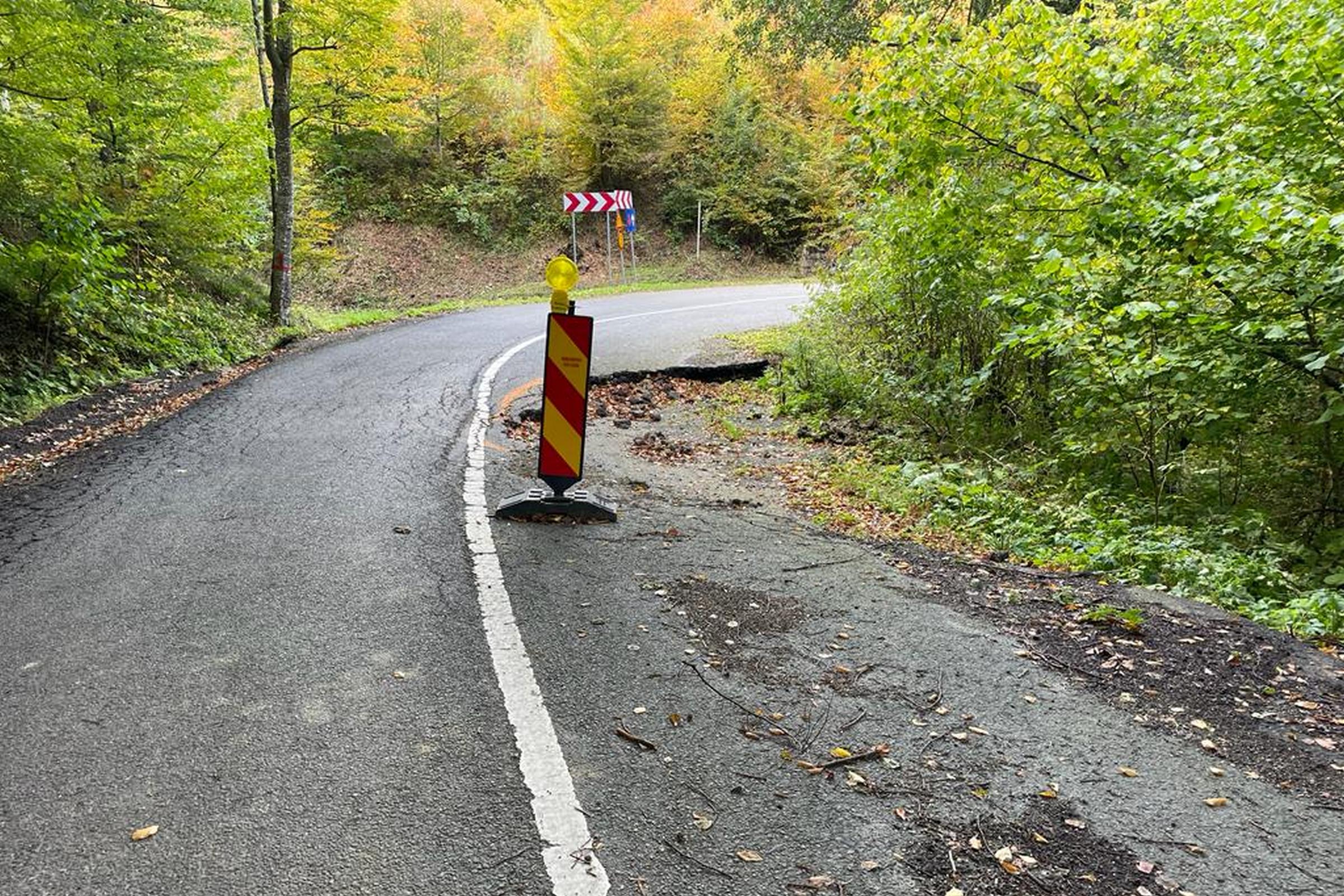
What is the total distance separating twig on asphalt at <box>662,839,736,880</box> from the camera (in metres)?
2.19

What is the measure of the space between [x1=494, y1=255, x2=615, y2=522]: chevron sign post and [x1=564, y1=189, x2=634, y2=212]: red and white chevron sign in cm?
1778

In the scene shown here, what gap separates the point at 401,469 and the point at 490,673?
11.5 ft

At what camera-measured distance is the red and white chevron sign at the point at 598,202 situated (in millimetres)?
22297

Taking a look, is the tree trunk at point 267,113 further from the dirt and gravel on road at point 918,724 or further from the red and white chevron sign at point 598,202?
the dirt and gravel on road at point 918,724

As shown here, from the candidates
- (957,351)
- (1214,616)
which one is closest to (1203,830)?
(1214,616)

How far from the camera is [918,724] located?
9.78 ft

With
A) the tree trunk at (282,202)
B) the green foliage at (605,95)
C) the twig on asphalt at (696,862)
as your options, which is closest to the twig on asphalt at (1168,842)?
the twig on asphalt at (696,862)

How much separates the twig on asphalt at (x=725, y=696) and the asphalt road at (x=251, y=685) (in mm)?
562

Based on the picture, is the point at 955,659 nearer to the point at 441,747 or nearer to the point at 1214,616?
the point at 1214,616

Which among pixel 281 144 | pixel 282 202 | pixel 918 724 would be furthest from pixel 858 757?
pixel 281 144

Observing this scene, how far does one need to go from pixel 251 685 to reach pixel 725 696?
183 cm

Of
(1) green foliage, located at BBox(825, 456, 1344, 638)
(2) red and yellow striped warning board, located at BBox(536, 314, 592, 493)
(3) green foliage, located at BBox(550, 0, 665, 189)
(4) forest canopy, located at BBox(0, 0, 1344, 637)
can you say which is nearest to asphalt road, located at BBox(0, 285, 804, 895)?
(2) red and yellow striped warning board, located at BBox(536, 314, 592, 493)

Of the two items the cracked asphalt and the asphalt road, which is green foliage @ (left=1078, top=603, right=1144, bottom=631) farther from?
the asphalt road

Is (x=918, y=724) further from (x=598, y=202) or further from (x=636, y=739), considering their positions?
(x=598, y=202)
